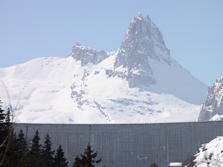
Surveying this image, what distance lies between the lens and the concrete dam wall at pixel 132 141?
10469cm

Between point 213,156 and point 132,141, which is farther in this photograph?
point 132,141

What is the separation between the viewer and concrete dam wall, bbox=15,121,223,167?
105 metres

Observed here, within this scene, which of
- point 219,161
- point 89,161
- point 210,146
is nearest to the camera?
point 89,161

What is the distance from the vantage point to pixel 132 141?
106 meters

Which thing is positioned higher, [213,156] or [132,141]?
[132,141]

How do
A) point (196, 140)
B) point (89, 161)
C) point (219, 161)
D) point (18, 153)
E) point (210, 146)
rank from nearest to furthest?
point (18, 153), point (89, 161), point (219, 161), point (210, 146), point (196, 140)

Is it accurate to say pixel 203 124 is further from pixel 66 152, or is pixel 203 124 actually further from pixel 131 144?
pixel 66 152

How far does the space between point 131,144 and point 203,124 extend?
14451mm

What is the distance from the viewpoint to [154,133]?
348 feet

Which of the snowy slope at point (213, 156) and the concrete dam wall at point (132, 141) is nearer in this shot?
the snowy slope at point (213, 156)

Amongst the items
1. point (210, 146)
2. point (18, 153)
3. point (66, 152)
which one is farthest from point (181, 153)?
point (18, 153)

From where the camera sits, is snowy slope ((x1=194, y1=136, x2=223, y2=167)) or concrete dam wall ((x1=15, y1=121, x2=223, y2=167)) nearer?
snowy slope ((x1=194, y1=136, x2=223, y2=167))

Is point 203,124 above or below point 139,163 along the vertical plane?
above

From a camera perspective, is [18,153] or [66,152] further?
[66,152]
